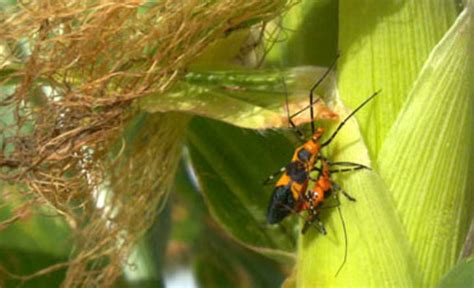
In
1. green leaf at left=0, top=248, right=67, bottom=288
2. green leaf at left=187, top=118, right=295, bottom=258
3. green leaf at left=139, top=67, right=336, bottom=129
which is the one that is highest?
green leaf at left=139, top=67, right=336, bottom=129

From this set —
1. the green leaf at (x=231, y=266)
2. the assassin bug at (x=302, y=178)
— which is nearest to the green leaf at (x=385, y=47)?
the assassin bug at (x=302, y=178)

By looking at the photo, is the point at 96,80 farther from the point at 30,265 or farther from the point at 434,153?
the point at 30,265

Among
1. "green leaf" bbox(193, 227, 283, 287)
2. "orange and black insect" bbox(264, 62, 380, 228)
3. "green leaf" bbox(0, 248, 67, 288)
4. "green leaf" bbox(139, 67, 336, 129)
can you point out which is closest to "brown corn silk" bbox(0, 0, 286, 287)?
"green leaf" bbox(139, 67, 336, 129)

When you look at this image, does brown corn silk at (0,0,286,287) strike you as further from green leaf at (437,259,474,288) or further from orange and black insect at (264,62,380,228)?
green leaf at (437,259,474,288)

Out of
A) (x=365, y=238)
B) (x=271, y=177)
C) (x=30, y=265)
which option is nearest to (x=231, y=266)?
(x=30, y=265)

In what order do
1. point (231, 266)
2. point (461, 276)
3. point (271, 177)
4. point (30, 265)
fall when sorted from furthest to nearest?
point (231, 266)
point (30, 265)
point (271, 177)
point (461, 276)
